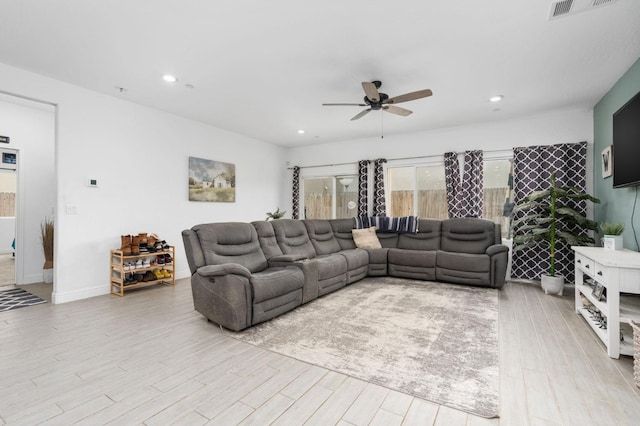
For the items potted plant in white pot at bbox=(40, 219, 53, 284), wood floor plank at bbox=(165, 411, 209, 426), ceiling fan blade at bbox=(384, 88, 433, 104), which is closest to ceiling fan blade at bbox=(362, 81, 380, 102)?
ceiling fan blade at bbox=(384, 88, 433, 104)

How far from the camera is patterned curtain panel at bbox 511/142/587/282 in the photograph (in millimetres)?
4578

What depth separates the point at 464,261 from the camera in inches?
178

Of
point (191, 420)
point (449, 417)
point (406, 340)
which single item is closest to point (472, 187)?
point (406, 340)

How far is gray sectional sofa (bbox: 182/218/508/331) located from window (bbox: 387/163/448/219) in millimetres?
655

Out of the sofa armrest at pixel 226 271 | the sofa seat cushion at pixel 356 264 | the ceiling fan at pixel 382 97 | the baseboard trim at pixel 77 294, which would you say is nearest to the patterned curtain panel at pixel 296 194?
the sofa seat cushion at pixel 356 264

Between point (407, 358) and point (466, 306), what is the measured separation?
1.67 m

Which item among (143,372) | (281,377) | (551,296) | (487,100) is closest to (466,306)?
(551,296)

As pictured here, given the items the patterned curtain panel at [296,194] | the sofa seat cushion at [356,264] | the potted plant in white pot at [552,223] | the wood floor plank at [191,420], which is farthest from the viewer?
the patterned curtain panel at [296,194]

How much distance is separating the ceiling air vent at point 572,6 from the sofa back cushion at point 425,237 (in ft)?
11.3

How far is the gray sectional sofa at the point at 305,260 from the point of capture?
2846mm

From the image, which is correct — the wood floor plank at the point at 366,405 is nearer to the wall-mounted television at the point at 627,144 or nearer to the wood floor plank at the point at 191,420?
the wood floor plank at the point at 191,420

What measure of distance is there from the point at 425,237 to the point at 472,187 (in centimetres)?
122

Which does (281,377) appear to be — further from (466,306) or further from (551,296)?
(551,296)

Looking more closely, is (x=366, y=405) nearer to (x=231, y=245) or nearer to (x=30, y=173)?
(x=231, y=245)
